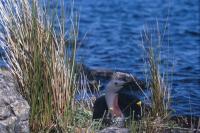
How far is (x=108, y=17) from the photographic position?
18812 mm

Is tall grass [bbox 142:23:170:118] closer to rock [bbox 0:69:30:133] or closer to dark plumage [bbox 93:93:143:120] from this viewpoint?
dark plumage [bbox 93:93:143:120]

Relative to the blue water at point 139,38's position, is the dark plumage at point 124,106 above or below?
above

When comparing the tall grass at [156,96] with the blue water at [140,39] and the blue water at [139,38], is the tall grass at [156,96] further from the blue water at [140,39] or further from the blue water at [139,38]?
the blue water at [139,38]

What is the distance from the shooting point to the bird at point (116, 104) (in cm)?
717

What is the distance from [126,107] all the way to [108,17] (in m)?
11.6

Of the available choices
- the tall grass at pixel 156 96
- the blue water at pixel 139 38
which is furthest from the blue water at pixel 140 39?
the tall grass at pixel 156 96

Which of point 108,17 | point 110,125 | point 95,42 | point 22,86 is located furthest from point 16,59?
point 108,17

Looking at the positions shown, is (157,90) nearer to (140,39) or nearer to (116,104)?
(116,104)

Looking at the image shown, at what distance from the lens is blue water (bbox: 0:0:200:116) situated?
10445 millimetres

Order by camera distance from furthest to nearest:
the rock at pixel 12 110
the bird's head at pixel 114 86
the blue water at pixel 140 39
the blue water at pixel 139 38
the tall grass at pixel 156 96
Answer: the blue water at pixel 139 38 → the blue water at pixel 140 39 → the bird's head at pixel 114 86 → the tall grass at pixel 156 96 → the rock at pixel 12 110

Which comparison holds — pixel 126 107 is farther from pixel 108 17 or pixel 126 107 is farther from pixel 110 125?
pixel 108 17

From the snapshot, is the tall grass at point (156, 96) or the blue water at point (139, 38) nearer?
the tall grass at point (156, 96)

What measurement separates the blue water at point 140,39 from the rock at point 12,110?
1299 millimetres

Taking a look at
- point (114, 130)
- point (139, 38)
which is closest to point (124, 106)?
point (114, 130)
